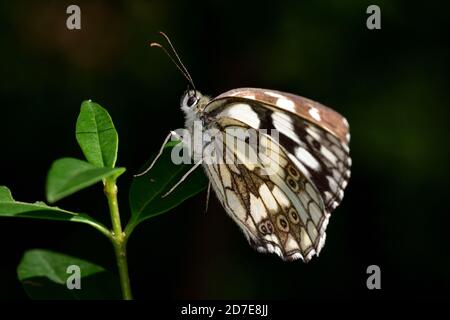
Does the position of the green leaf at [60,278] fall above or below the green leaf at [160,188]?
below

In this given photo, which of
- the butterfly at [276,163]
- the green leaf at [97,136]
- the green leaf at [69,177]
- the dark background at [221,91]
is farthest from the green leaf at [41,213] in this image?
the dark background at [221,91]

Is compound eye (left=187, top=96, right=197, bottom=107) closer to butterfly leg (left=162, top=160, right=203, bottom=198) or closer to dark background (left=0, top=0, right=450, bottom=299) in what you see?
butterfly leg (left=162, top=160, right=203, bottom=198)

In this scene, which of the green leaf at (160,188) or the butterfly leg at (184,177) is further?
the butterfly leg at (184,177)

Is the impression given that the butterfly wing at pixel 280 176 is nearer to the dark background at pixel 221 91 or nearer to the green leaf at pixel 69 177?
the green leaf at pixel 69 177

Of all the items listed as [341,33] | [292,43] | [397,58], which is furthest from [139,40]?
[397,58]

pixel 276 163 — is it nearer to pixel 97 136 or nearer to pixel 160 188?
pixel 160 188

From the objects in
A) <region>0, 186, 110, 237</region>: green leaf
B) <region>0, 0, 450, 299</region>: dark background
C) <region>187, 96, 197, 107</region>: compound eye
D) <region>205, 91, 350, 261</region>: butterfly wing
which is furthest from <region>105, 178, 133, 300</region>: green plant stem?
<region>0, 0, 450, 299</region>: dark background
